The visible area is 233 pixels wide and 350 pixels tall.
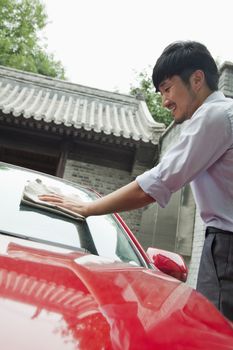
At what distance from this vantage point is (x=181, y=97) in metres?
1.55

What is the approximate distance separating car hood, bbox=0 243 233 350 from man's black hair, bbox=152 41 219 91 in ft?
2.57

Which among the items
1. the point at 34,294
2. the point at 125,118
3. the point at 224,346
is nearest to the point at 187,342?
the point at 224,346

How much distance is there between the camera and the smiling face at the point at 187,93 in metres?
1.55

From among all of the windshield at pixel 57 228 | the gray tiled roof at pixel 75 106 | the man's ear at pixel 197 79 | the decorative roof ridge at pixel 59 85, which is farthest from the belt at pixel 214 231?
the decorative roof ridge at pixel 59 85

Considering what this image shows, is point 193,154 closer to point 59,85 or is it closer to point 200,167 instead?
point 200,167

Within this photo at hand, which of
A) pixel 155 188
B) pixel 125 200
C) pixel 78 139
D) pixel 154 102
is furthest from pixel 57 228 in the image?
pixel 154 102

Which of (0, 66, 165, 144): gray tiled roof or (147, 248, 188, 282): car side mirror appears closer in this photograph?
(147, 248, 188, 282): car side mirror

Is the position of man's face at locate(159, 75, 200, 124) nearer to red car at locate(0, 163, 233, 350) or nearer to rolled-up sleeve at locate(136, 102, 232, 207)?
rolled-up sleeve at locate(136, 102, 232, 207)

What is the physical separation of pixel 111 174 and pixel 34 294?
6.22 meters

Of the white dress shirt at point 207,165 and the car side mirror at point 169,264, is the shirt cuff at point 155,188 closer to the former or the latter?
the white dress shirt at point 207,165

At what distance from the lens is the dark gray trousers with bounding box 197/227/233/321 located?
54.6 inches

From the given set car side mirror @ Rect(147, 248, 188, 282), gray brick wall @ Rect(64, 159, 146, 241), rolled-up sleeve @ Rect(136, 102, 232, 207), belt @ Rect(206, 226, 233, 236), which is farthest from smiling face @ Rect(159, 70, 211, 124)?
gray brick wall @ Rect(64, 159, 146, 241)

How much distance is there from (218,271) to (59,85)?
8550mm

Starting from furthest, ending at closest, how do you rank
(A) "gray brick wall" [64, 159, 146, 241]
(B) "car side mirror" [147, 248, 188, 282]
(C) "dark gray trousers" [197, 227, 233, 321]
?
(A) "gray brick wall" [64, 159, 146, 241] → (B) "car side mirror" [147, 248, 188, 282] → (C) "dark gray trousers" [197, 227, 233, 321]
